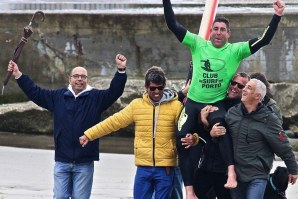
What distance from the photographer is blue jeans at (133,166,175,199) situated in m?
8.25

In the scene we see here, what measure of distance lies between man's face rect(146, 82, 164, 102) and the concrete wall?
832 cm

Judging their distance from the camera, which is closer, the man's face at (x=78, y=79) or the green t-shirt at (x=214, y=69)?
the green t-shirt at (x=214, y=69)

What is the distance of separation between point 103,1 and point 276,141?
1459 centimetres

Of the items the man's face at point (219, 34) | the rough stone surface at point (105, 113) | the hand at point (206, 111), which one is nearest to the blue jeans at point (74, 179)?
the hand at point (206, 111)

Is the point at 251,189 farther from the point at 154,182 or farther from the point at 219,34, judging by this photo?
the point at 219,34

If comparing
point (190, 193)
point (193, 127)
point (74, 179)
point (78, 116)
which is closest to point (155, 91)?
point (193, 127)

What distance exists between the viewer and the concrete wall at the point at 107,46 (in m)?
16.6

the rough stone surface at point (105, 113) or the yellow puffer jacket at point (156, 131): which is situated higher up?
the rough stone surface at point (105, 113)

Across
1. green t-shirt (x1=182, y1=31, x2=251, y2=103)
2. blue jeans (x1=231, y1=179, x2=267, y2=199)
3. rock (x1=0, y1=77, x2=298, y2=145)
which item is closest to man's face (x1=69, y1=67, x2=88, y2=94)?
green t-shirt (x1=182, y1=31, x2=251, y2=103)

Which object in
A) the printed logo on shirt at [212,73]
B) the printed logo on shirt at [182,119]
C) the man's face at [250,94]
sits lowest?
the printed logo on shirt at [182,119]

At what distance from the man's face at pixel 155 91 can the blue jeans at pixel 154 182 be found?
62 cm

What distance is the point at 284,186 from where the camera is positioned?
805 centimetres

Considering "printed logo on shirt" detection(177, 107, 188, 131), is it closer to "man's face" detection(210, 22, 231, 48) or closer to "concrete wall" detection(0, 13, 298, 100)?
"man's face" detection(210, 22, 231, 48)

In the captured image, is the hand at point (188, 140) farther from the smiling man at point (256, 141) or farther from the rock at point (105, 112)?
the rock at point (105, 112)
